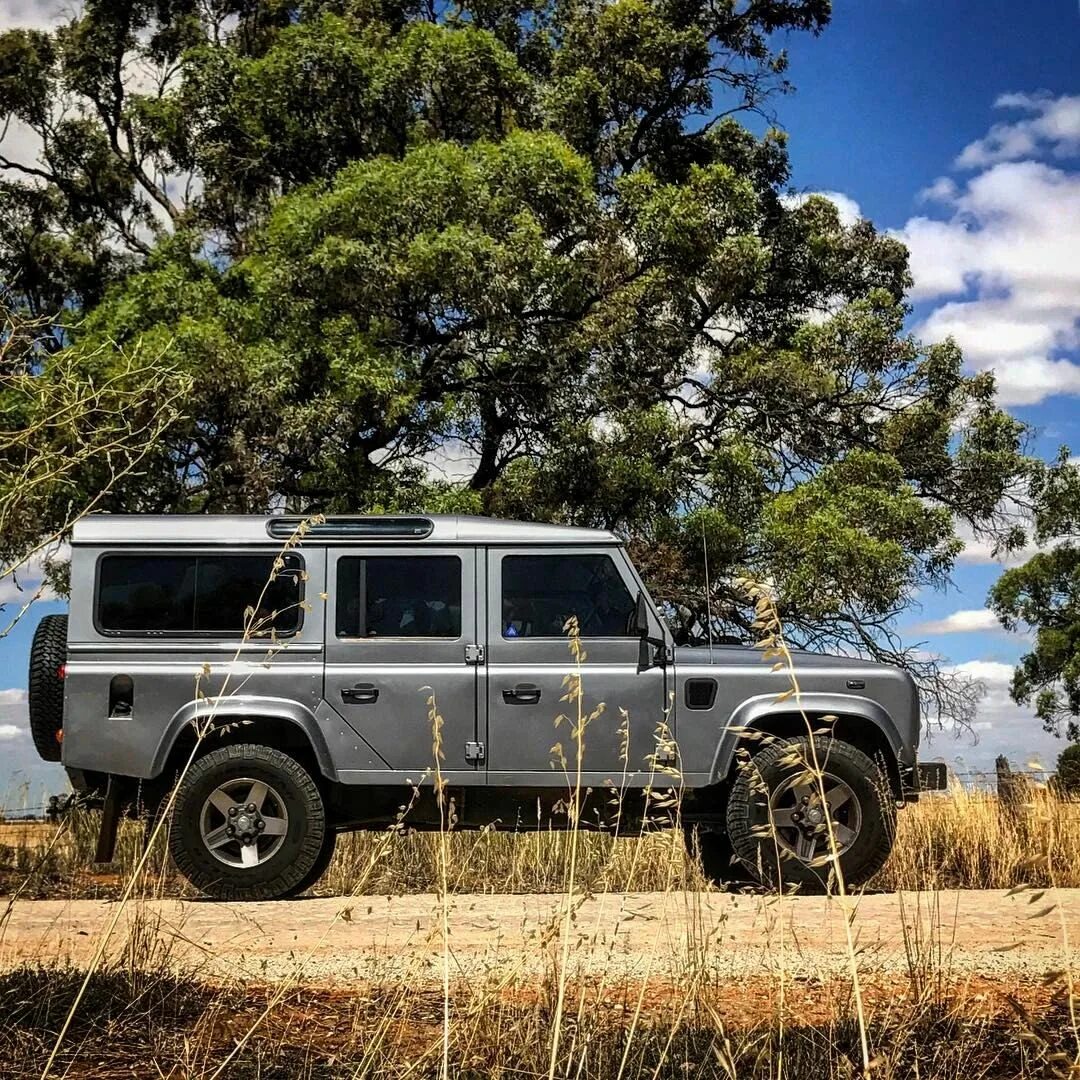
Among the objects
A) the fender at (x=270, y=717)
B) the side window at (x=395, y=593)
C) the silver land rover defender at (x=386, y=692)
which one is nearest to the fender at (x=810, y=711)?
the silver land rover defender at (x=386, y=692)

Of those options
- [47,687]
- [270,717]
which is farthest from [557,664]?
[47,687]

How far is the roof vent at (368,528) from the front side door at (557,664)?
47cm

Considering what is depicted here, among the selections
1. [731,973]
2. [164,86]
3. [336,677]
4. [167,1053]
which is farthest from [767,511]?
[167,1053]

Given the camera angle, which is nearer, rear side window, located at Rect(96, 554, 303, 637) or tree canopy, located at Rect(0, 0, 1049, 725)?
rear side window, located at Rect(96, 554, 303, 637)

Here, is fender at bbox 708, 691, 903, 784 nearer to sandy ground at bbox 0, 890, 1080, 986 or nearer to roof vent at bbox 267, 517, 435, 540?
sandy ground at bbox 0, 890, 1080, 986

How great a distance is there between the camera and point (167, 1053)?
4160 millimetres

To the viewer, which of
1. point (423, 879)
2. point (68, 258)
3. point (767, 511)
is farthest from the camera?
point (68, 258)

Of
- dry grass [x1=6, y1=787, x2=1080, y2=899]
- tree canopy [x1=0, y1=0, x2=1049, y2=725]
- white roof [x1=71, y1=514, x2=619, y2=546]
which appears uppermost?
tree canopy [x1=0, y1=0, x2=1049, y2=725]

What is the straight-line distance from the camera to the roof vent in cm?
869

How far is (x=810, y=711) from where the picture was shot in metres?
8.70

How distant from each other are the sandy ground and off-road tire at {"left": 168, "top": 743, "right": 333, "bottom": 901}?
0.69ft

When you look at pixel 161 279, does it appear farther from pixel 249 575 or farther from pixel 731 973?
pixel 731 973

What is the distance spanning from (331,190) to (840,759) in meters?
12.3

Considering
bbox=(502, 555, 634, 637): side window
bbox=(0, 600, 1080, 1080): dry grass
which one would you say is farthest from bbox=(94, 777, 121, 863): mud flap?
bbox=(0, 600, 1080, 1080): dry grass
